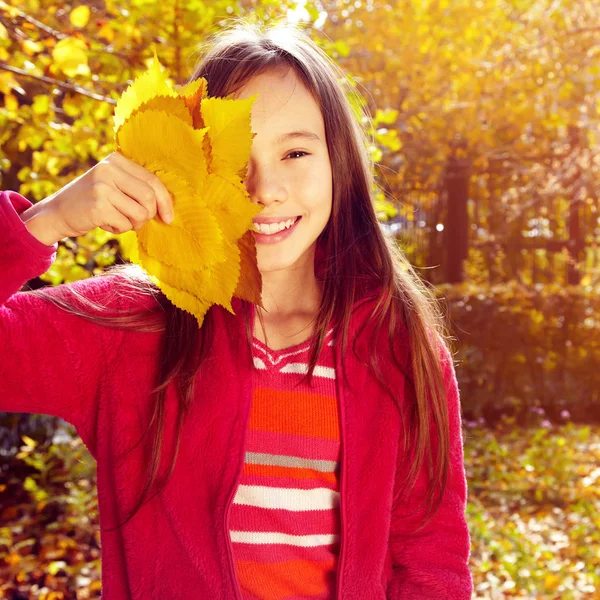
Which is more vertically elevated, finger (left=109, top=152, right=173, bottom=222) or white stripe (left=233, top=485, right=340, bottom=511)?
finger (left=109, top=152, right=173, bottom=222)

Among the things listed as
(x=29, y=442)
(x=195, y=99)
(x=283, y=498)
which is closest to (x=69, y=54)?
(x=195, y=99)

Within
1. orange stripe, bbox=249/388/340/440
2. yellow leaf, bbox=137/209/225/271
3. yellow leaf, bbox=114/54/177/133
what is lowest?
orange stripe, bbox=249/388/340/440

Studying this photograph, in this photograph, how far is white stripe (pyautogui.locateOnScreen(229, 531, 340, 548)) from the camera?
1.42 metres

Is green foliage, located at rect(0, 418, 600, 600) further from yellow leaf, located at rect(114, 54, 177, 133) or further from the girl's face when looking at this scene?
yellow leaf, located at rect(114, 54, 177, 133)

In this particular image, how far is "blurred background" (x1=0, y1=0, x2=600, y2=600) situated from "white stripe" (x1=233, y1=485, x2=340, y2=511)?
61cm

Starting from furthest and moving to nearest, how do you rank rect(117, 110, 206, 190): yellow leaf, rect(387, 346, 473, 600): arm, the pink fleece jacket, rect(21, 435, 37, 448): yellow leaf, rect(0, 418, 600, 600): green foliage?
rect(21, 435, 37, 448): yellow leaf < rect(0, 418, 600, 600): green foliage < rect(387, 346, 473, 600): arm < the pink fleece jacket < rect(117, 110, 206, 190): yellow leaf

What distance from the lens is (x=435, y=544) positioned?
154 centimetres

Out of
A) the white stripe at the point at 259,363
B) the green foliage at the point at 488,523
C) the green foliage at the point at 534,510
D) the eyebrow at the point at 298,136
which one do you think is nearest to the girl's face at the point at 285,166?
the eyebrow at the point at 298,136

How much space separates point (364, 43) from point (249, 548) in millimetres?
5233

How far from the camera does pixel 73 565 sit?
3504mm

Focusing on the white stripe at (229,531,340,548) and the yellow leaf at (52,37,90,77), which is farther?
the yellow leaf at (52,37,90,77)

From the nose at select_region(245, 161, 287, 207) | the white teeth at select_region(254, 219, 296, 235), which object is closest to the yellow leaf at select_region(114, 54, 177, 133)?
the nose at select_region(245, 161, 287, 207)

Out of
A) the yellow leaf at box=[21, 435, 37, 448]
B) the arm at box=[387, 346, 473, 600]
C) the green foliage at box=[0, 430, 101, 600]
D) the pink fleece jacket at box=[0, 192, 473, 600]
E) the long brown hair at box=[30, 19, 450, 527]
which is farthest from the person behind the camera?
the yellow leaf at box=[21, 435, 37, 448]

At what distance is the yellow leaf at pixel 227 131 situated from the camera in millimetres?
1001
